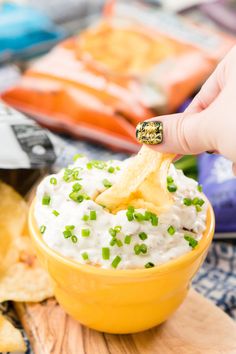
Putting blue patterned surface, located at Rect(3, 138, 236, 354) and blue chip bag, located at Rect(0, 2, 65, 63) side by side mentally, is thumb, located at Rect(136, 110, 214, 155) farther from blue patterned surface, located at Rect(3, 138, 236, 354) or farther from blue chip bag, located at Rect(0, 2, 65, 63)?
blue chip bag, located at Rect(0, 2, 65, 63)

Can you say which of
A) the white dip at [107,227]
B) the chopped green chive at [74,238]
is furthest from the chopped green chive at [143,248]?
the chopped green chive at [74,238]

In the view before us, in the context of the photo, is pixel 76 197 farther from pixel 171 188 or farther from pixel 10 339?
pixel 10 339

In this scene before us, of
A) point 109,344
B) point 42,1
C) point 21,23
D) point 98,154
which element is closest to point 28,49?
point 21,23

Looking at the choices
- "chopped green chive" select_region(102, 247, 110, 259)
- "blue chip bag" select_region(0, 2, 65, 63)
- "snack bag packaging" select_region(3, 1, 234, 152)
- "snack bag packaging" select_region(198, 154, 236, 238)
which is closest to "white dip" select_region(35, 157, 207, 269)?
"chopped green chive" select_region(102, 247, 110, 259)

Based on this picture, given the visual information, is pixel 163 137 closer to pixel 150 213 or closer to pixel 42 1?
pixel 150 213

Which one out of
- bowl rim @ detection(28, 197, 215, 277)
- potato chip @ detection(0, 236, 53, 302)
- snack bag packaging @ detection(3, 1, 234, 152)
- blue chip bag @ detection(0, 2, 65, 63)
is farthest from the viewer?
blue chip bag @ detection(0, 2, 65, 63)

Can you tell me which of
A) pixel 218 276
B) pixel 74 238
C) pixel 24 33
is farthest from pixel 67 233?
pixel 24 33
